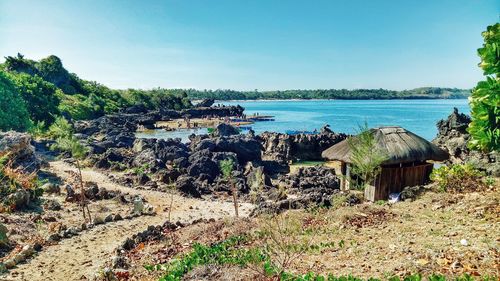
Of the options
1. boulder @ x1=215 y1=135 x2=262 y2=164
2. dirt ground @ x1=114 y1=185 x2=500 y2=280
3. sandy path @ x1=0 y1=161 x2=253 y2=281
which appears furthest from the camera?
boulder @ x1=215 y1=135 x2=262 y2=164

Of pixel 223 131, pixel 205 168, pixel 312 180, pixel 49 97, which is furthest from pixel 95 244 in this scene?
pixel 49 97

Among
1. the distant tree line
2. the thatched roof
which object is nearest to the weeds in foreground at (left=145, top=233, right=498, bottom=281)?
the thatched roof

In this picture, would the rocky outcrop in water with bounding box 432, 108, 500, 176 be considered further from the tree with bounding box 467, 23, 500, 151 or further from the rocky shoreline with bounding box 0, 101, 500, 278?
the tree with bounding box 467, 23, 500, 151

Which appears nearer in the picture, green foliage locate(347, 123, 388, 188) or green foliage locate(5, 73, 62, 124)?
green foliage locate(347, 123, 388, 188)

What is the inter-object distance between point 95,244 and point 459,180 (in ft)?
46.6

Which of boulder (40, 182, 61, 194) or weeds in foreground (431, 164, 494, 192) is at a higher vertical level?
weeds in foreground (431, 164, 494, 192)

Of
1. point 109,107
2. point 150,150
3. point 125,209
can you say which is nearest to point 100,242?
point 125,209

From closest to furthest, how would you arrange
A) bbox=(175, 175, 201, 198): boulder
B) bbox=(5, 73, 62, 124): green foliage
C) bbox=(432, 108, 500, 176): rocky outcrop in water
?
bbox=(175, 175, 201, 198): boulder, bbox=(432, 108, 500, 176): rocky outcrop in water, bbox=(5, 73, 62, 124): green foliage

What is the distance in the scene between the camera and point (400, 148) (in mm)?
19438

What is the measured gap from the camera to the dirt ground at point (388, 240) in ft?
26.6

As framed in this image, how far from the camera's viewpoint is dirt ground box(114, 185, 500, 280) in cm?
811

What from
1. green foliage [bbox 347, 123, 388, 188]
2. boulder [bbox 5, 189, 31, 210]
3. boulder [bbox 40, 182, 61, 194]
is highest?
green foliage [bbox 347, 123, 388, 188]

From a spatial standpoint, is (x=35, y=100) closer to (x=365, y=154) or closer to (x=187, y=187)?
(x=187, y=187)

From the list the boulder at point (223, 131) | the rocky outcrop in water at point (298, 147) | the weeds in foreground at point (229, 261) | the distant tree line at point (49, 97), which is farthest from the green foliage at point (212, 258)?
the boulder at point (223, 131)
